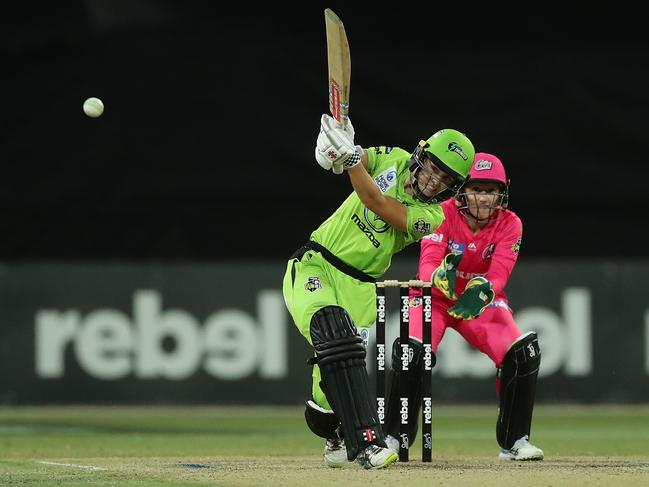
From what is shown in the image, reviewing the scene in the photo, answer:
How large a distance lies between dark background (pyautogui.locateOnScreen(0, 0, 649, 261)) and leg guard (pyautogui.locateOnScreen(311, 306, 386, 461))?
23.1 ft

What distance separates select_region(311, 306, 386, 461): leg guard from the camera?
636 centimetres

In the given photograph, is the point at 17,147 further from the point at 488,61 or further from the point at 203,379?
the point at 488,61

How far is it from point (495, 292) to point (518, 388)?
0.54m

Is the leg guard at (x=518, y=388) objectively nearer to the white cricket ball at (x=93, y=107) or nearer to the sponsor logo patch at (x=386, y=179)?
the sponsor logo patch at (x=386, y=179)

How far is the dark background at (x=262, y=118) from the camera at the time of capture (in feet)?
44.0

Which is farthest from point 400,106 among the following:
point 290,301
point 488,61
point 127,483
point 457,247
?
point 127,483

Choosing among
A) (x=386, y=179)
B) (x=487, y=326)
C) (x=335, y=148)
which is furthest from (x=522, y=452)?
(x=335, y=148)

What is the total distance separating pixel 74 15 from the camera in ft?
44.4

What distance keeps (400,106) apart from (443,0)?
1.15 meters

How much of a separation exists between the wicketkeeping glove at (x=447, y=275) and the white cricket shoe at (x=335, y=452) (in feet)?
2.95

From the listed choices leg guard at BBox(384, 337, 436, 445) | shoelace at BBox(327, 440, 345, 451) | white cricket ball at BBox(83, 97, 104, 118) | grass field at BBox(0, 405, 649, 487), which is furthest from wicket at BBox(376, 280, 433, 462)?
white cricket ball at BBox(83, 97, 104, 118)

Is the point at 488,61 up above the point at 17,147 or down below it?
above

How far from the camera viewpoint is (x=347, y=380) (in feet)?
21.0

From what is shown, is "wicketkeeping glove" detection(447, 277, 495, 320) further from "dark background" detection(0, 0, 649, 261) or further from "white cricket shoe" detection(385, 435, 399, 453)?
"dark background" detection(0, 0, 649, 261)
